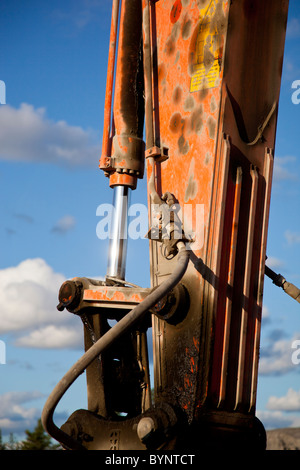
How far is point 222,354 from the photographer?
16.0 feet

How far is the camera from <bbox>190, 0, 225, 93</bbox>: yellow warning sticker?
505 cm

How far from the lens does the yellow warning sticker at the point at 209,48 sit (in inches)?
199

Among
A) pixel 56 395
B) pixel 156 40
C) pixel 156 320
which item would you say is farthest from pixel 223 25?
pixel 56 395

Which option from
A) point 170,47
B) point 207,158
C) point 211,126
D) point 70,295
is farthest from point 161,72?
point 70,295

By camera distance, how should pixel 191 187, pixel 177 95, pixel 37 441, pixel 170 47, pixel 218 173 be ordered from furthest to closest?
pixel 37 441, pixel 170 47, pixel 177 95, pixel 191 187, pixel 218 173

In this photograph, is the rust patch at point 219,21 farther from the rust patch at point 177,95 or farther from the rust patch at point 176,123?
the rust patch at point 176,123

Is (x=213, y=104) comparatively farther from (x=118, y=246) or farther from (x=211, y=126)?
(x=118, y=246)

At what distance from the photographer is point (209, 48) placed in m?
5.12

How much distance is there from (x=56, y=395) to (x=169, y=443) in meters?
0.83

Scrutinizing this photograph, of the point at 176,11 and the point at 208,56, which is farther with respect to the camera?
the point at 176,11

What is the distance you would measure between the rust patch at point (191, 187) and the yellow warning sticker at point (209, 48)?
2.03 ft

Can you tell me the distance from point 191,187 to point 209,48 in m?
1.08

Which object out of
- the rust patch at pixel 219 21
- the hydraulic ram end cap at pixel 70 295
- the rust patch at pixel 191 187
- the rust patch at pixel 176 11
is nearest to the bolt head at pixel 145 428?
the hydraulic ram end cap at pixel 70 295
